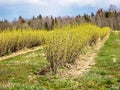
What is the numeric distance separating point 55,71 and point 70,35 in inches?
102

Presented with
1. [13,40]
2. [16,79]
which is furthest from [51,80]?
[13,40]

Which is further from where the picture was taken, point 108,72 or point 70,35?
point 70,35

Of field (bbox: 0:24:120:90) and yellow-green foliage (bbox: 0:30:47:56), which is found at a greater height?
field (bbox: 0:24:120:90)

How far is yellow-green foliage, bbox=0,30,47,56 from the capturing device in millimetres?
26094

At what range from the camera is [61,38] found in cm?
1368

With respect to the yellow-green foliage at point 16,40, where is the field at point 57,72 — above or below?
above

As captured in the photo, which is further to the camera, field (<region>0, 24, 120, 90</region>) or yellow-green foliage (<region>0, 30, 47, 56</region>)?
yellow-green foliage (<region>0, 30, 47, 56</region>)

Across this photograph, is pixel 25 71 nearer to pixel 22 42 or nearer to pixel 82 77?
pixel 82 77

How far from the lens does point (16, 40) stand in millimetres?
29250

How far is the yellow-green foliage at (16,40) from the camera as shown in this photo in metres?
26.1

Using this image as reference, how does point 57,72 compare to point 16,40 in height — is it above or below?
above

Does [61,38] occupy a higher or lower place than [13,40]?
higher

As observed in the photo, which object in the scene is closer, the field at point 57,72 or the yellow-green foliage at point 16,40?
the field at point 57,72

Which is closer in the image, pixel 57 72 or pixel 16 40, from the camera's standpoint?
pixel 57 72
